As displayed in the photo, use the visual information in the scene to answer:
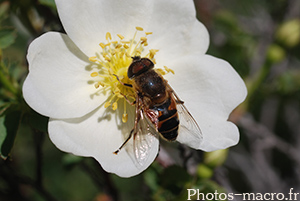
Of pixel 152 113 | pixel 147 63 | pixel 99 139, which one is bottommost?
pixel 99 139

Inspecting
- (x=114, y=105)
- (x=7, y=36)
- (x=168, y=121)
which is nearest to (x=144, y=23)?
(x=114, y=105)

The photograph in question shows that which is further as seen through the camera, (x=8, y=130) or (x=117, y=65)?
(x=117, y=65)

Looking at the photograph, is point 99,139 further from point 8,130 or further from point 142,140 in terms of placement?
point 8,130

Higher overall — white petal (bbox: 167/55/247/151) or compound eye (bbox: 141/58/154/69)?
compound eye (bbox: 141/58/154/69)

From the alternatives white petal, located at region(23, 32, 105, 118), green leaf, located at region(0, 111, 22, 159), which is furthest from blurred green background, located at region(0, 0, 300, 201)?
white petal, located at region(23, 32, 105, 118)

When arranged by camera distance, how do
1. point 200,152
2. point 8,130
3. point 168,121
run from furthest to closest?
point 200,152 < point 8,130 < point 168,121

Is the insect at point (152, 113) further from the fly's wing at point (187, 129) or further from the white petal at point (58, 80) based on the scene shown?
the white petal at point (58, 80)

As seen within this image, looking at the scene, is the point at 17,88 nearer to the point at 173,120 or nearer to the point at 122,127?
the point at 122,127

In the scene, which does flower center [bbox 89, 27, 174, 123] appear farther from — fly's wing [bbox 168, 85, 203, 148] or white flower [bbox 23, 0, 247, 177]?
fly's wing [bbox 168, 85, 203, 148]
